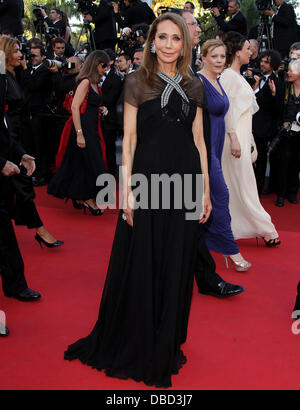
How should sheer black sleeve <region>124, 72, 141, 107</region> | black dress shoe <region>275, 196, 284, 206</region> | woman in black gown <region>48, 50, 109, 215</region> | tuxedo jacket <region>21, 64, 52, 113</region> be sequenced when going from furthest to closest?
tuxedo jacket <region>21, 64, 52, 113</region> → black dress shoe <region>275, 196, 284, 206</region> → woman in black gown <region>48, 50, 109, 215</region> → sheer black sleeve <region>124, 72, 141, 107</region>

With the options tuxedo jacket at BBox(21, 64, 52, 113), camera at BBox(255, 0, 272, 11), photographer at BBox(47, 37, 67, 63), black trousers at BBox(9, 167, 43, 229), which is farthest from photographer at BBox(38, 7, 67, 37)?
black trousers at BBox(9, 167, 43, 229)

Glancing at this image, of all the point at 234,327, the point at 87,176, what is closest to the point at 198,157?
the point at 234,327

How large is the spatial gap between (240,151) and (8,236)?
6.83 feet

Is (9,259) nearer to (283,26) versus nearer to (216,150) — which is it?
(216,150)

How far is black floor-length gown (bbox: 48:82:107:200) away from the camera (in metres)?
5.95

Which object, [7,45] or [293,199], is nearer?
[7,45]

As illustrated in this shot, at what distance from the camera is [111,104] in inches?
313

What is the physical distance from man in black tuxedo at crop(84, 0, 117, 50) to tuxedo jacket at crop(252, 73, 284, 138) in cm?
360

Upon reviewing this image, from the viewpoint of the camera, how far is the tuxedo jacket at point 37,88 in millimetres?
7578

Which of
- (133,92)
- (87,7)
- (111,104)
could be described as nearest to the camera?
(133,92)

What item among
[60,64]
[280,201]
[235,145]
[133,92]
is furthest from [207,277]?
[60,64]

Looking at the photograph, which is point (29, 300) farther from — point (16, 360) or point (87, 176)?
point (87, 176)

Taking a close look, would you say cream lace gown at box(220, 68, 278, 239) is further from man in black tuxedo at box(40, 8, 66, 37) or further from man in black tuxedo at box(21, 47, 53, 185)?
man in black tuxedo at box(40, 8, 66, 37)

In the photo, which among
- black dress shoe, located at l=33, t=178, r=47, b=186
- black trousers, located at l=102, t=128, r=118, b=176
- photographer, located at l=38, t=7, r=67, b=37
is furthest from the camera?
photographer, located at l=38, t=7, r=67, b=37
